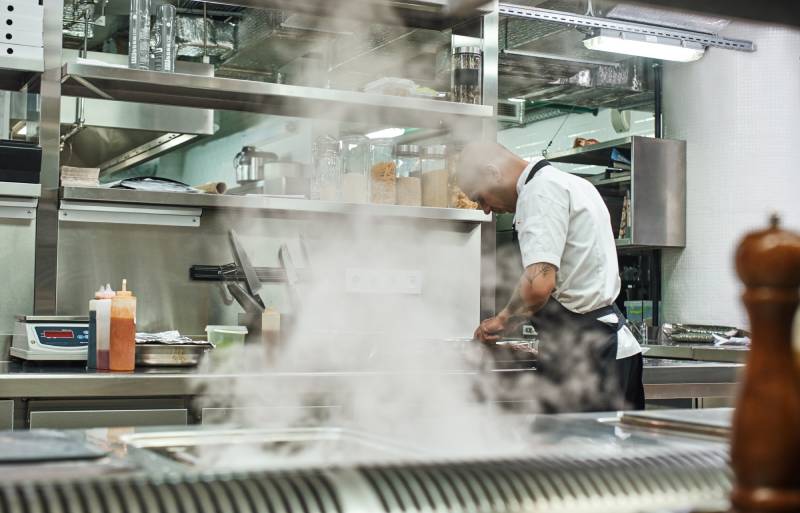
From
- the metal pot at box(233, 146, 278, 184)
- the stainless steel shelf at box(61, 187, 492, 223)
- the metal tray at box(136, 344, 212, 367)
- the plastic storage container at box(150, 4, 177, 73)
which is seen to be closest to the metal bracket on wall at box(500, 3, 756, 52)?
the stainless steel shelf at box(61, 187, 492, 223)

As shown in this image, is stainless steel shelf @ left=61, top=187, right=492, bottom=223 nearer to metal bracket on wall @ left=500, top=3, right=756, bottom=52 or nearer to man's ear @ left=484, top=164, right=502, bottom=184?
man's ear @ left=484, top=164, right=502, bottom=184

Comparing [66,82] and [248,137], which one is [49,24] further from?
[248,137]

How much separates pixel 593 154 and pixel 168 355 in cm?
458

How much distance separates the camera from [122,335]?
109 inches

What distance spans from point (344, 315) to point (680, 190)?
3.33 m

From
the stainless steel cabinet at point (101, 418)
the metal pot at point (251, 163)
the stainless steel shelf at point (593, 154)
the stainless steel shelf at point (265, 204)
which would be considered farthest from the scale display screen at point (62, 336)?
the metal pot at point (251, 163)

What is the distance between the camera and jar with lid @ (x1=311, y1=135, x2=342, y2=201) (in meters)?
3.82

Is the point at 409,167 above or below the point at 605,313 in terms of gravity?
above

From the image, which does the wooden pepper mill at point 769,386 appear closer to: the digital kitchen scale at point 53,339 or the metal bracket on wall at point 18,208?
the digital kitchen scale at point 53,339

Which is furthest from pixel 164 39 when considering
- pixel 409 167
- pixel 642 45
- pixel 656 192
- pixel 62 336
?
pixel 656 192

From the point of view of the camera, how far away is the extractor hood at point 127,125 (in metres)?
4.70

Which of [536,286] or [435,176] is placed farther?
[435,176]

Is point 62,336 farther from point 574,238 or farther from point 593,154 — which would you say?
point 593,154

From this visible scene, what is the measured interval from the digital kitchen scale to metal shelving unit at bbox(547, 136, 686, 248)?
415 cm
